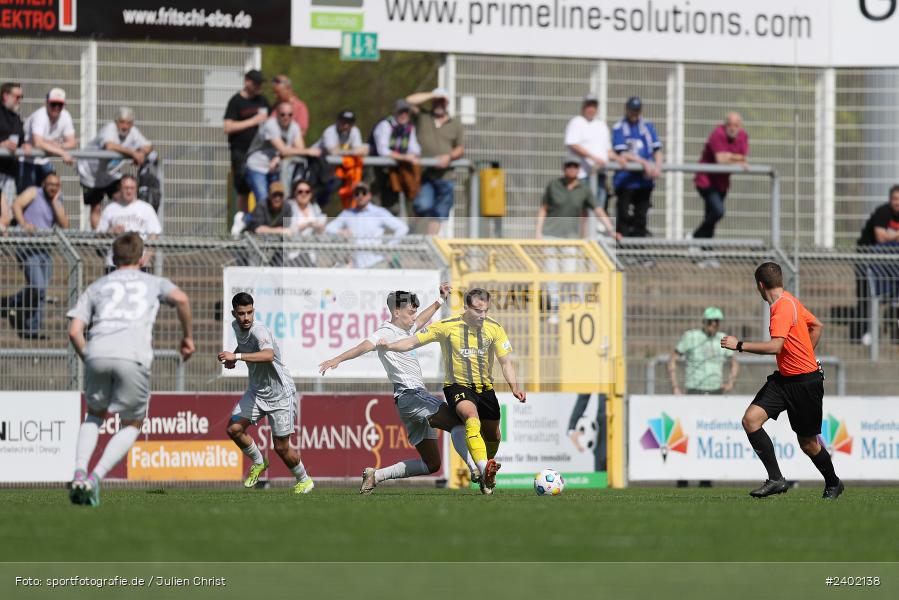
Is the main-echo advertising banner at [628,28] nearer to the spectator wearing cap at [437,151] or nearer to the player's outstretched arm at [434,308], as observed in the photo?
the spectator wearing cap at [437,151]

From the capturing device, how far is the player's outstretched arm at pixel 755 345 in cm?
1312

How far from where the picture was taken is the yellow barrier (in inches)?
781

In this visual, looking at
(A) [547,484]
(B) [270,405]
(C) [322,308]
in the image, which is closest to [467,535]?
(A) [547,484]

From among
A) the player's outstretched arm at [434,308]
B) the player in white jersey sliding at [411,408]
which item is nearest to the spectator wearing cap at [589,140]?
the player's outstretched arm at [434,308]

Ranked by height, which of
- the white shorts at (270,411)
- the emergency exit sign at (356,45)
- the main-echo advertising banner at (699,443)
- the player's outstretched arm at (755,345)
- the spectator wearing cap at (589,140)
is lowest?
the main-echo advertising banner at (699,443)

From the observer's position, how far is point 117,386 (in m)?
12.0

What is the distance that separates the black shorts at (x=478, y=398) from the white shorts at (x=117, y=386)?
3.91 metres

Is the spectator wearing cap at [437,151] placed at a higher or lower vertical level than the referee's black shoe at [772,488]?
higher

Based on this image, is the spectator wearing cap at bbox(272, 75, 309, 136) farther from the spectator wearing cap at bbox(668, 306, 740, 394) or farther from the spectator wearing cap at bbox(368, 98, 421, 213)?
the spectator wearing cap at bbox(668, 306, 740, 394)

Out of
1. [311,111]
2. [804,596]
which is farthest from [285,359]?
[311,111]

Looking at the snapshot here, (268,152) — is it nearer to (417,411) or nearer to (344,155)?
(344,155)

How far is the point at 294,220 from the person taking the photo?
2053 centimetres

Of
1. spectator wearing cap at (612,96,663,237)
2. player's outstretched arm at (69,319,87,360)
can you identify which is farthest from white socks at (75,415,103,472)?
spectator wearing cap at (612,96,663,237)

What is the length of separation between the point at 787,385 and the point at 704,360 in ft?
20.6
